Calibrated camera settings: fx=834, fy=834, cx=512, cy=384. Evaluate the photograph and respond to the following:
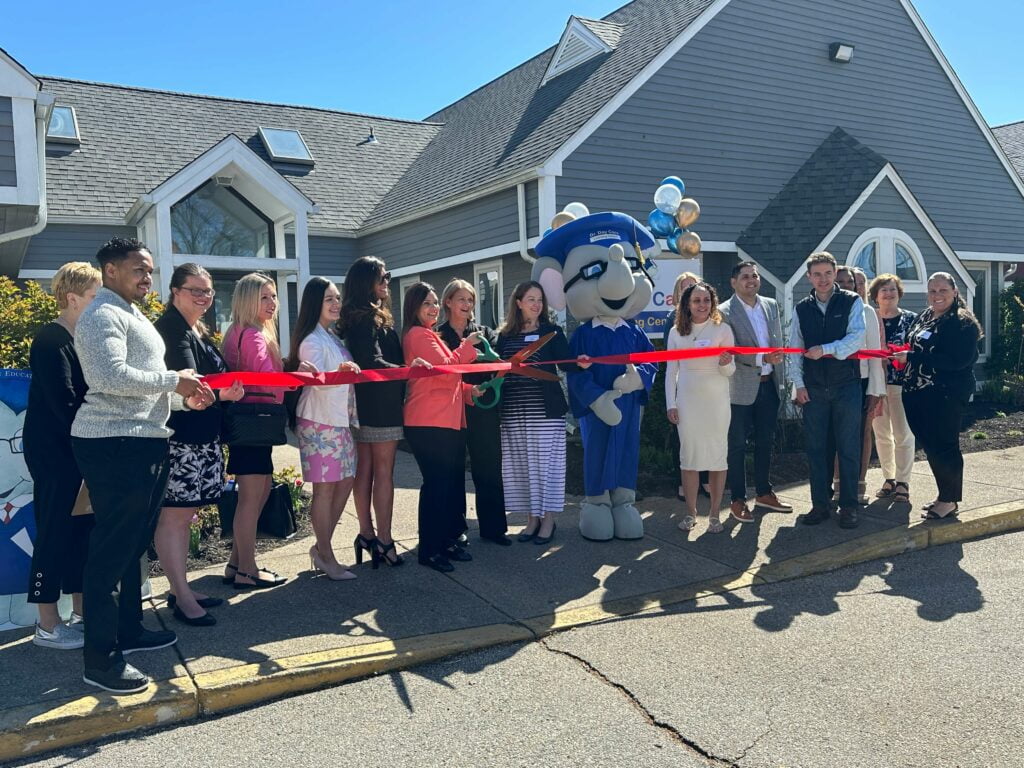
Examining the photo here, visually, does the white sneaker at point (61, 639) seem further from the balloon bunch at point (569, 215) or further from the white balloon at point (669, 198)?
the white balloon at point (669, 198)

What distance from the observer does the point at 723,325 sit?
6.38 m

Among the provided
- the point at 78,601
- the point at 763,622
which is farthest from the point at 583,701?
the point at 78,601

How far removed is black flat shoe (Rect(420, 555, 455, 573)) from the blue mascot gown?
1.29m

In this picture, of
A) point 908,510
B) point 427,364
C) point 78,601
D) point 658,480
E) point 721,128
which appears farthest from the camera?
point 721,128

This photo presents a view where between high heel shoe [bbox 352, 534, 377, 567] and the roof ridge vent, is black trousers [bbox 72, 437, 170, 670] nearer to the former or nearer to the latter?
high heel shoe [bbox 352, 534, 377, 567]

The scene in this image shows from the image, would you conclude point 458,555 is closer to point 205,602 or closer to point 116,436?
point 205,602

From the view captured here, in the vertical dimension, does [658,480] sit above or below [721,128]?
below

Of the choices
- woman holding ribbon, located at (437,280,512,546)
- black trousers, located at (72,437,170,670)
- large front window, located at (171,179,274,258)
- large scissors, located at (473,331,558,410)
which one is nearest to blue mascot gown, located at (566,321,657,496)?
large scissors, located at (473,331,558,410)

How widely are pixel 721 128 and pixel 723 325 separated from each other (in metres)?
8.74

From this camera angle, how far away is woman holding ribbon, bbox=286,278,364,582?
16.6 ft

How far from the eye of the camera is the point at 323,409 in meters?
5.05

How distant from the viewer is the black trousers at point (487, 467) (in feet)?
19.7

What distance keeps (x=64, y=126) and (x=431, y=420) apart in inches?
558

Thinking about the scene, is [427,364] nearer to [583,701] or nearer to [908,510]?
[583,701]
